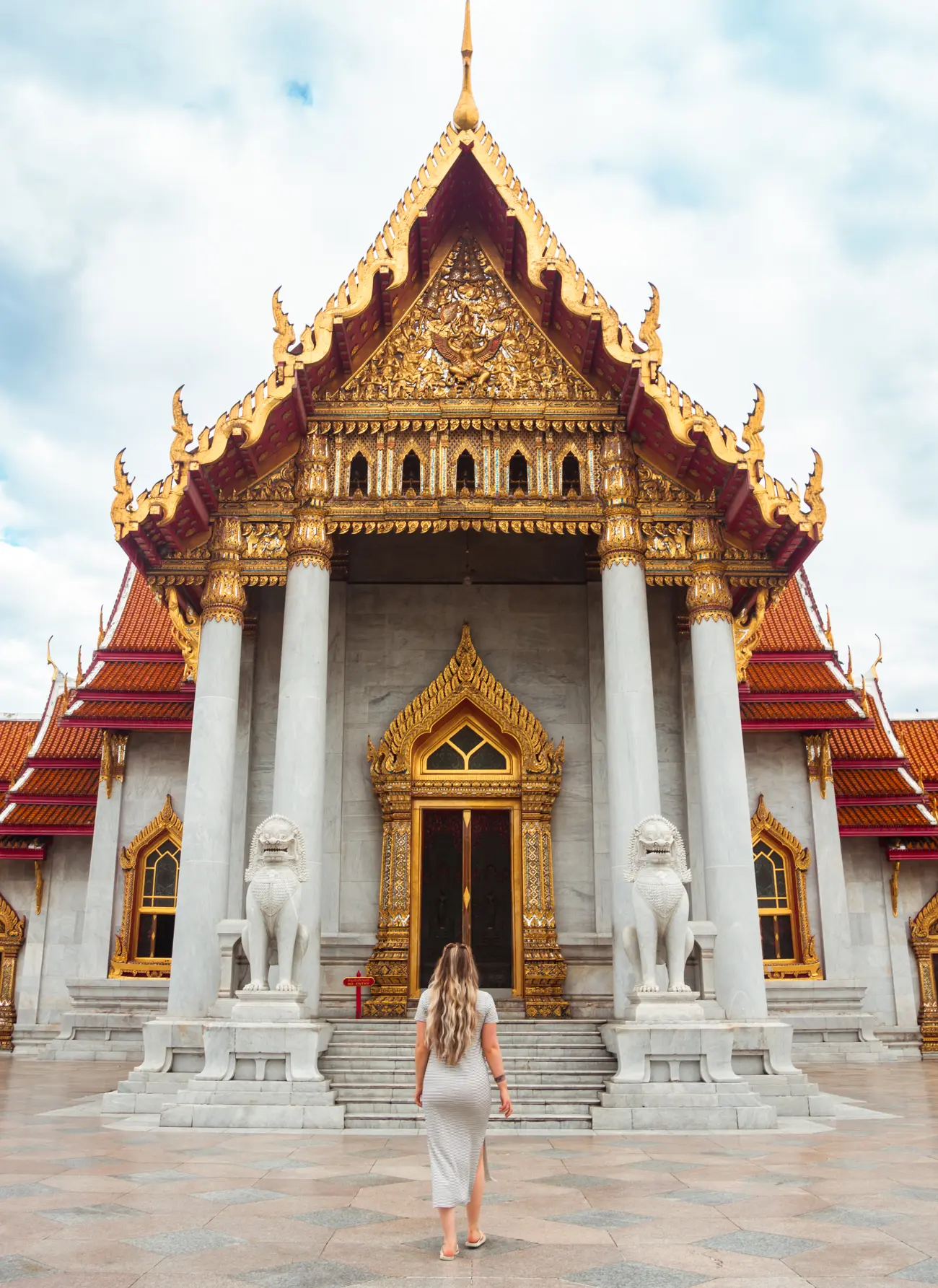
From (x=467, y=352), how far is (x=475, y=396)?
2.56ft

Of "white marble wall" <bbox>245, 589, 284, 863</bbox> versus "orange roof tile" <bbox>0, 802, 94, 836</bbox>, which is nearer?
"white marble wall" <bbox>245, 589, 284, 863</bbox>

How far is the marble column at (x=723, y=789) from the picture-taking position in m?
11.0

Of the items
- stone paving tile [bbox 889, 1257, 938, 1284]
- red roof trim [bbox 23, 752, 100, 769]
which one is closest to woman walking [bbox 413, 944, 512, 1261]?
stone paving tile [bbox 889, 1257, 938, 1284]

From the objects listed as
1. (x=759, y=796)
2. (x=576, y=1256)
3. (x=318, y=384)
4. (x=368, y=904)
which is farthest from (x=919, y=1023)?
(x=576, y=1256)

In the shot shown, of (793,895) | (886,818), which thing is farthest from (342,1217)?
(886,818)

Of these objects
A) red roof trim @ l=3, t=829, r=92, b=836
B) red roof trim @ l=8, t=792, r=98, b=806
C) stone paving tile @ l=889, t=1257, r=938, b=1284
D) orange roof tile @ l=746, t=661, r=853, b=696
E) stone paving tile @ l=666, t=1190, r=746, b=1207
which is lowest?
stone paving tile @ l=666, t=1190, r=746, b=1207

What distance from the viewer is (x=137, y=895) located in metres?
17.2

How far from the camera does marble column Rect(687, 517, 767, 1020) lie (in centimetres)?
1098

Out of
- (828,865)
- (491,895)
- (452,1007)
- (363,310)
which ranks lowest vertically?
(452,1007)

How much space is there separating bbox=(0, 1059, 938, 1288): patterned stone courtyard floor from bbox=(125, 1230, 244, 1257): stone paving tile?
0.05ft

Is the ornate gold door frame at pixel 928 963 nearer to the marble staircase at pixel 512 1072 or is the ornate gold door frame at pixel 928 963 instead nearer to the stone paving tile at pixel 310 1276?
the marble staircase at pixel 512 1072

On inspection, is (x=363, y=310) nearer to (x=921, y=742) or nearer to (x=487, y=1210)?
(x=487, y=1210)

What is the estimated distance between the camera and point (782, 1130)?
9281mm

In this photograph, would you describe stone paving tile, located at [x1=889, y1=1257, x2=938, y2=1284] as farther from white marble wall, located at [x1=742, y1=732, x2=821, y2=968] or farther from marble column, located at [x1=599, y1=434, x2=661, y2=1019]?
white marble wall, located at [x1=742, y1=732, x2=821, y2=968]
